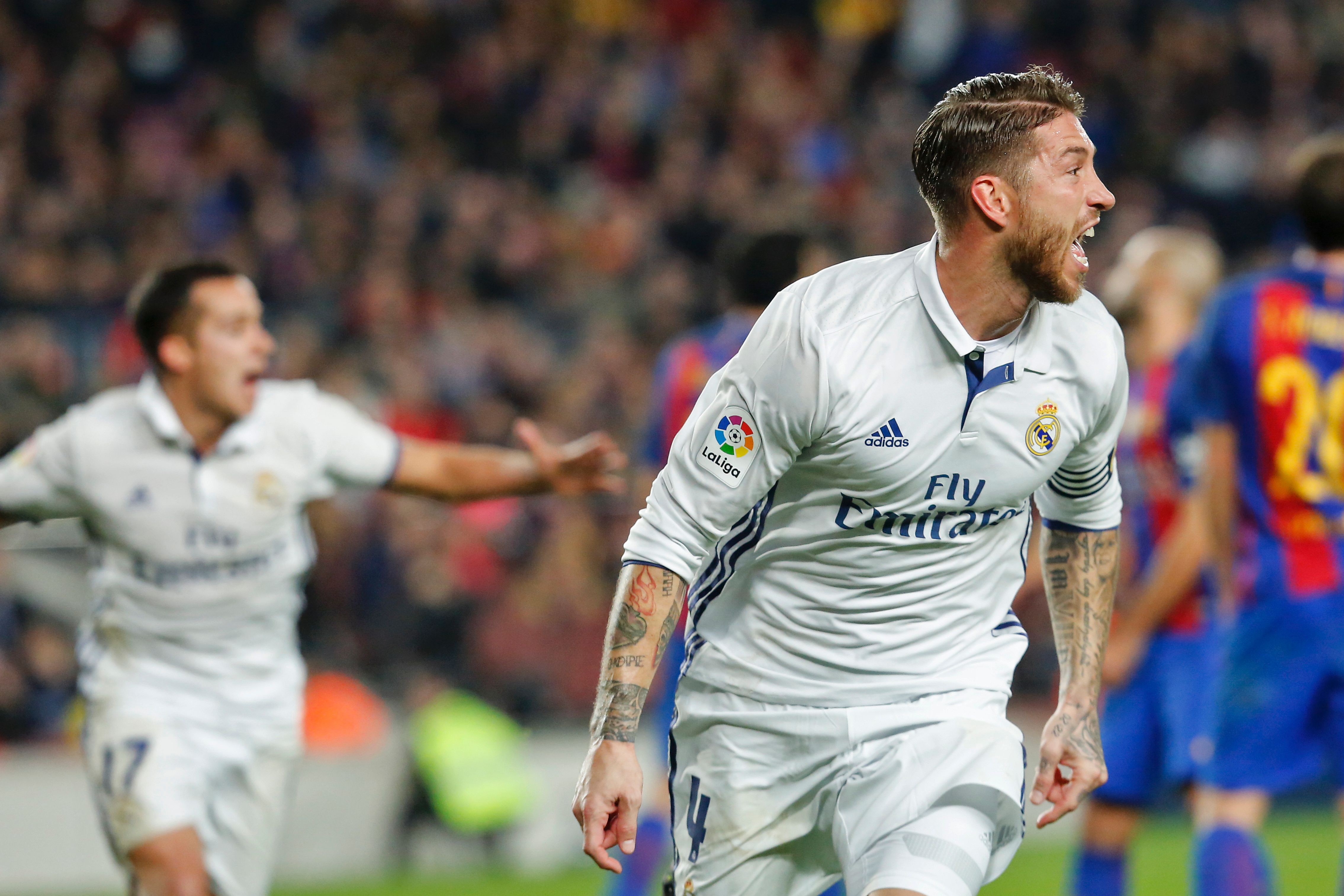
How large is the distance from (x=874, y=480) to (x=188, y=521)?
2.49 metres

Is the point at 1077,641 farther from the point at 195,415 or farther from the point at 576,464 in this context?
the point at 195,415

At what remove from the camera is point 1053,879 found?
8422 mm

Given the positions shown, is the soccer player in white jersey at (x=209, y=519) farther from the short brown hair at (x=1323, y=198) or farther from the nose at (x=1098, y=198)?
the short brown hair at (x=1323, y=198)

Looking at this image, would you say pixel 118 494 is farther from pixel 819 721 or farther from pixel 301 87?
pixel 301 87

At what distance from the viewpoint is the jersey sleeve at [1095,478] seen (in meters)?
3.25

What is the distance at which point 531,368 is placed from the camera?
1212 centimetres

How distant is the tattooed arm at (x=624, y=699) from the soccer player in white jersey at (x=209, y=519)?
163 centimetres

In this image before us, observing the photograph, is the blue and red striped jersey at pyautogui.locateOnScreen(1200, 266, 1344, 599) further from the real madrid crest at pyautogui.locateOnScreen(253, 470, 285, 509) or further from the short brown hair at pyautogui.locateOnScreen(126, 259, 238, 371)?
the short brown hair at pyautogui.locateOnScreen(126, 259, 238, 371)

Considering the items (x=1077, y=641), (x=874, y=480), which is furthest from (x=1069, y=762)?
(x=874, y=480)

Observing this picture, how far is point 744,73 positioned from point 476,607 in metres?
7.77

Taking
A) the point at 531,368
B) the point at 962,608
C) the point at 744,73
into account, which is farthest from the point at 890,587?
the point at 744,73

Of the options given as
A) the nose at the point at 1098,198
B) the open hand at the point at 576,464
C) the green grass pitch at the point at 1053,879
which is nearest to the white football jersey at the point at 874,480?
the nose at the point at 1098,198

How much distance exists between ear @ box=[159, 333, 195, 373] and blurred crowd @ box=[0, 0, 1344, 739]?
4421 mm

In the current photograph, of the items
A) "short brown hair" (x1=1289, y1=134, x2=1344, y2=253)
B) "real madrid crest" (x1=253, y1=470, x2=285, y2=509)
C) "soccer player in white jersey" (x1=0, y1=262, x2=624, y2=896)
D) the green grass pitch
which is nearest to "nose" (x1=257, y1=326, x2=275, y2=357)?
"soccer player in white jersey" (x1=0, y1=262, x2=624, y2=896)
